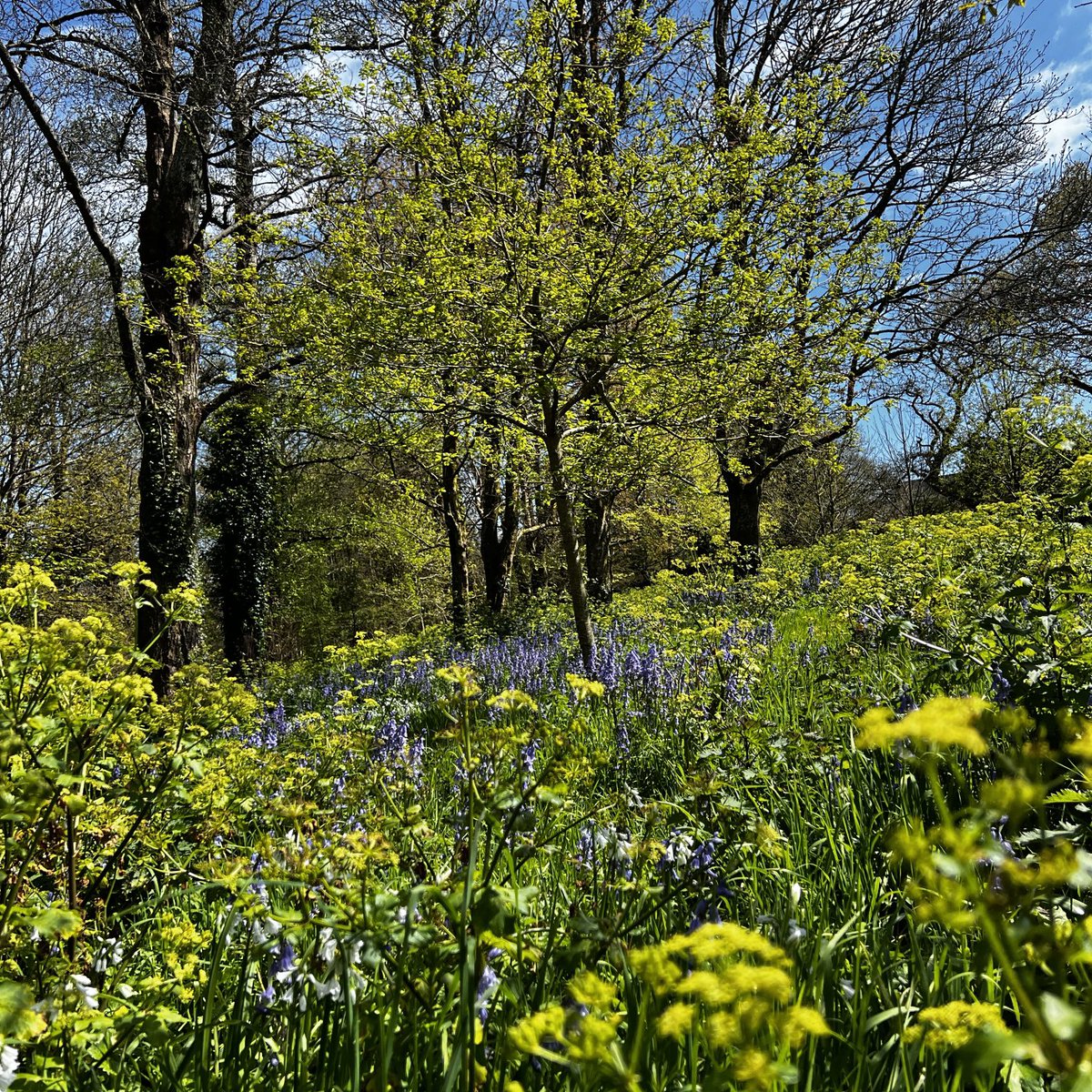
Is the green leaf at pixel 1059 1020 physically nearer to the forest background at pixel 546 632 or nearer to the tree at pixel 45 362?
the forest background at pixel 546 632

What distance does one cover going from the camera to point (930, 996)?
121 centimetres

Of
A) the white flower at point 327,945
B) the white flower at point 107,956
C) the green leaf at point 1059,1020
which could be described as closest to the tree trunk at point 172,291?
the white flower at point 107,956

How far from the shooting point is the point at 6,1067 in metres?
1.23

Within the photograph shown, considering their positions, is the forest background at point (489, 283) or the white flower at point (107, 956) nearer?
the white flower at point (107, 956)

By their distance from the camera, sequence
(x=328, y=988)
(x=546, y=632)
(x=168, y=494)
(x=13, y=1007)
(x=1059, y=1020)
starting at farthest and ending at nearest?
(x=546, y=632), (x=168, y=494), (x=328, y=988), (x=13, y=1007), (x=1059, y=1020)

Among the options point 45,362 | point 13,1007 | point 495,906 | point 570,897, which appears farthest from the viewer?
Result: point 45,362

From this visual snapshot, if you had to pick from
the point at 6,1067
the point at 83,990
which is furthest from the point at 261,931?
the point at 6,1067

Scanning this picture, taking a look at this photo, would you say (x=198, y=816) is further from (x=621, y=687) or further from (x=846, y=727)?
(x=621, y=687)

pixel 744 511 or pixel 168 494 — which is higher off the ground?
pixel 168 494

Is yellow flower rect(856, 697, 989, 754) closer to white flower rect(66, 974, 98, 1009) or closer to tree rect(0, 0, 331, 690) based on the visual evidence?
white flower rect(66, 974, 98, 1009)

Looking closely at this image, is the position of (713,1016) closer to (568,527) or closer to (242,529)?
(568,527)

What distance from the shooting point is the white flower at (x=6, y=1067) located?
3.91ft

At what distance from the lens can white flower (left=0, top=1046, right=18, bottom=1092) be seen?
3.91 feet

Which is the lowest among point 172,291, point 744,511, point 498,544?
point 498,544
